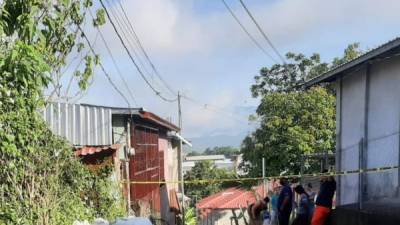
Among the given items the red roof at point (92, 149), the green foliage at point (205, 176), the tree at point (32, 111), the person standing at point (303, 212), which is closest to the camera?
the tree at point (32, 111)

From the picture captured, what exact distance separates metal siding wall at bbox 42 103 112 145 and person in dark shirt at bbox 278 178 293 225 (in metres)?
4.17

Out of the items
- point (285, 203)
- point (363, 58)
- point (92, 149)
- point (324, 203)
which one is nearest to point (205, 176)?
point (285, 203)

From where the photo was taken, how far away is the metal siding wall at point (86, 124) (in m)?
13.2

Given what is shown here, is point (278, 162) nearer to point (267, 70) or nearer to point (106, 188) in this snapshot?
point (267, 70)

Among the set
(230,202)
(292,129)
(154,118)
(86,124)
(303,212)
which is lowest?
(230,202)

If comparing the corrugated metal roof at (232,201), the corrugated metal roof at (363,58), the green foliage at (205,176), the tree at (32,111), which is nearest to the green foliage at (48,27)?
the tree at (32,111)

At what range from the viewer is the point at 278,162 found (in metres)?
23.9

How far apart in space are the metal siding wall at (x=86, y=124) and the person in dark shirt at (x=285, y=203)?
13.7ft

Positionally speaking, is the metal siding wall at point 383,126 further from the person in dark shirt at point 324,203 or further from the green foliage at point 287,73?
the green foliage at point 287,73

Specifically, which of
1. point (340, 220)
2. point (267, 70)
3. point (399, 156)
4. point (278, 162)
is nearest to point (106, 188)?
point (340, 220)

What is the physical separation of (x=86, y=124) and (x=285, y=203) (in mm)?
4798

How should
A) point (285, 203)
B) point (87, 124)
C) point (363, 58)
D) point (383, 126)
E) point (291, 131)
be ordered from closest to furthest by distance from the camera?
1. point (363, 58)
2. point (383, 126)
3. point (285, 203)
4. point (87, 124)
5. point (291, 131)

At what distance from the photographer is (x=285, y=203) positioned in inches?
534

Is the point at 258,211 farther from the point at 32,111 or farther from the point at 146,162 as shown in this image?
the point at 32,111
